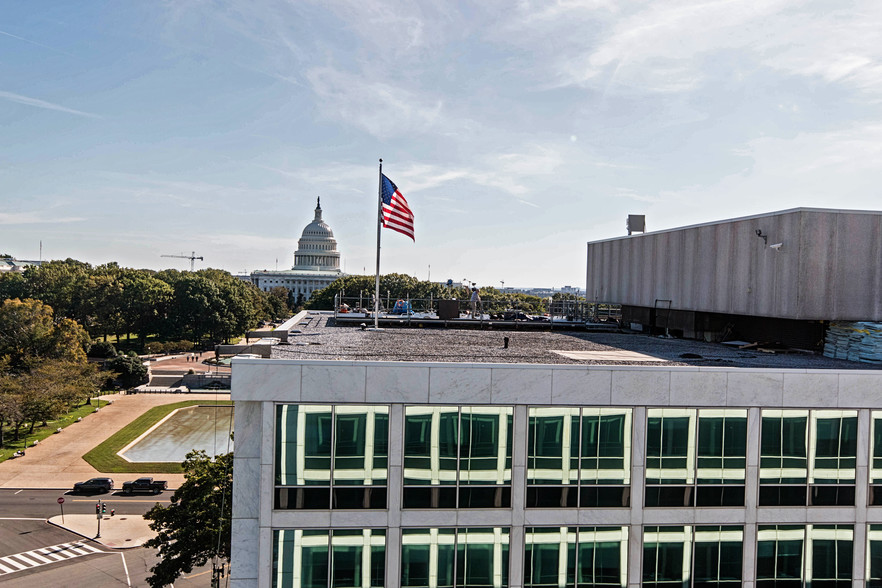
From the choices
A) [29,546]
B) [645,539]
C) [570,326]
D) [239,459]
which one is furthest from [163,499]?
[645,539]

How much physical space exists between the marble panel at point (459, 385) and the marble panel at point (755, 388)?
592cm

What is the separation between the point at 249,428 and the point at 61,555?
29279 millimetres

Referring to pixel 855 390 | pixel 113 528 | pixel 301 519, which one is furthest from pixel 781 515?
pixel 113 528

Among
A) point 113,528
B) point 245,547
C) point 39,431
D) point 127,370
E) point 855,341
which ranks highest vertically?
point 855,341

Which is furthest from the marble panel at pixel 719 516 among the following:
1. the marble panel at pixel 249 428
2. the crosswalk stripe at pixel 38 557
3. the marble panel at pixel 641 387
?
the crosswalk stripe at pixel 38 557

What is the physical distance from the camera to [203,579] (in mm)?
35000

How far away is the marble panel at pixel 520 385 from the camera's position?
15.1 meters

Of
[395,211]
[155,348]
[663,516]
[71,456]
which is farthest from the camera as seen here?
[155,348]

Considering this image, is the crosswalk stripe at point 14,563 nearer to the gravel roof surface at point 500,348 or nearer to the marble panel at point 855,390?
the gravel roof surface at point 500,348

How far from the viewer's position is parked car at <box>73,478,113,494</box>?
147 feet

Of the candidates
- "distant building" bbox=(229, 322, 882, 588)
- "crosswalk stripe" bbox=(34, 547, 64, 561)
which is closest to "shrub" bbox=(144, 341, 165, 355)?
"crosswalk stripe" bbox=(34, 547, 64, 561)

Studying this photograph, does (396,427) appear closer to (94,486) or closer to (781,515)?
(781,515)

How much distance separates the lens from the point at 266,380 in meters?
14.5

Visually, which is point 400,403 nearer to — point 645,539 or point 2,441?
point 645,539
